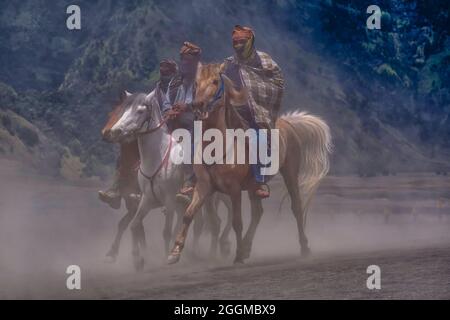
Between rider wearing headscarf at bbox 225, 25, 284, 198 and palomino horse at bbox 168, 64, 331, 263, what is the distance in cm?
14

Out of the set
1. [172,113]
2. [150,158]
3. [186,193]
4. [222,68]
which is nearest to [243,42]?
[222,68]

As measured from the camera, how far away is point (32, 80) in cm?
1451

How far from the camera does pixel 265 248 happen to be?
1350cm

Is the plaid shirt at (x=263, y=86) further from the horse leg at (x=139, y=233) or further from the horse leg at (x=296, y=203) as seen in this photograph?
the horse leg at (x=139, y=233)

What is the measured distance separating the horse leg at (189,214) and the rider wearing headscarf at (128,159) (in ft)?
3.64

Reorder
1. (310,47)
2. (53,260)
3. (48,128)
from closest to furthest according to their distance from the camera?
(53,260)
(48,128)
(310,47)

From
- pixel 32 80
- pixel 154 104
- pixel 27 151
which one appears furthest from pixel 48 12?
pixel 154 104

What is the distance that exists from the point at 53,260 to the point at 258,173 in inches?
123

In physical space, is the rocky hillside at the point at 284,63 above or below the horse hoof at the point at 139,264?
above

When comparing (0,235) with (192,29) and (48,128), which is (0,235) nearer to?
(48,128)

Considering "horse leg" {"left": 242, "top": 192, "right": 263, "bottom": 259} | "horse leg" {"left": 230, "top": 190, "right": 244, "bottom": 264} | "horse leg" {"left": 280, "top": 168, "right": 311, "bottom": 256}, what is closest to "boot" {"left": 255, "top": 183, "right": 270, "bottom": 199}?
"horse leg" {"left": 242, "top": 192, "right": 263, "bottom": 259}

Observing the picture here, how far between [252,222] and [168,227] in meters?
1.23

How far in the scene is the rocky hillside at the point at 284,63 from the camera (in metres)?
14.4

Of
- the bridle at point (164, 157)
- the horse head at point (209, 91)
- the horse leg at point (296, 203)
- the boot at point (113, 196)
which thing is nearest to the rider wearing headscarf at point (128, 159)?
the boot at point (113, 196)
